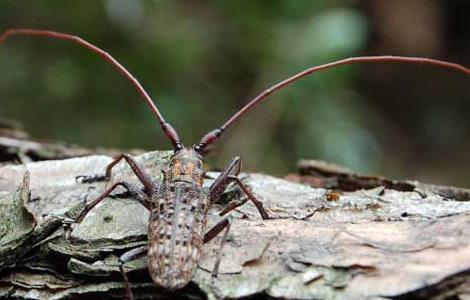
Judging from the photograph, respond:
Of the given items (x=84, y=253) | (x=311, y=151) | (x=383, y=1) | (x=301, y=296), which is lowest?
(x=301, y=296)

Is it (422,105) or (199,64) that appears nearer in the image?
(199,64)

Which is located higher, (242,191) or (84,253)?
(242,191)

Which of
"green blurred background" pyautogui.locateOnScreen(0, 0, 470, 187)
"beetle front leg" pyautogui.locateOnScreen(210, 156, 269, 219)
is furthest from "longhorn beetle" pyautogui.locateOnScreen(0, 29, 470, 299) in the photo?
"green blurred background" pyautogui.locateOnScreen(0, 0, 470, 187)

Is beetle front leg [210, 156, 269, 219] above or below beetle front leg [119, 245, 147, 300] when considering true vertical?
above

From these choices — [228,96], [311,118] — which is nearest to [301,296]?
[311,118]

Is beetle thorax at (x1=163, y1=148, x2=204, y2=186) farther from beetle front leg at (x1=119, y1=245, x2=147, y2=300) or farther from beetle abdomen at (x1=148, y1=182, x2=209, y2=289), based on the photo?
beetle front leg at (x1=119, y1=245, x2=147, y2=300)

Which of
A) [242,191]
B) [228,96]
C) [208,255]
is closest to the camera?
[208,255]

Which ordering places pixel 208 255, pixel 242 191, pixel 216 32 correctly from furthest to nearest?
pixel 216 32 → pixel 242 191 → pixel 208 255

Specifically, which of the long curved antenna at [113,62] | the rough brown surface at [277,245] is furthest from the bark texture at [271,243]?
the long curved antenna at [113,62]

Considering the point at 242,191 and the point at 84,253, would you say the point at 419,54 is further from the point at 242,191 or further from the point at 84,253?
the point at 84,253
